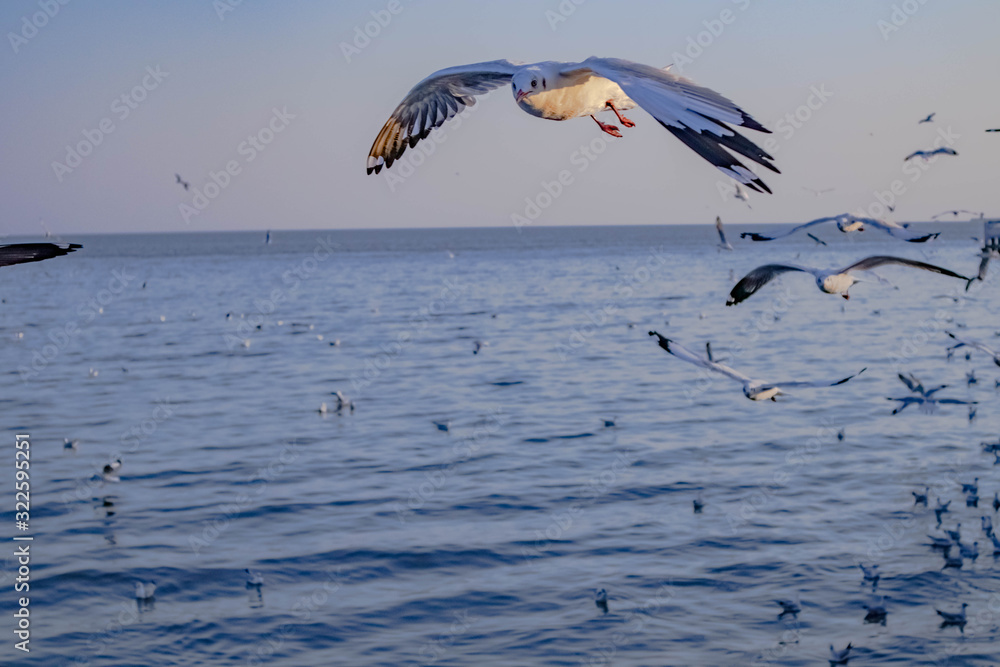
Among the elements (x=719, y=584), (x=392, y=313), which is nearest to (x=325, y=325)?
(x=392, y=313)

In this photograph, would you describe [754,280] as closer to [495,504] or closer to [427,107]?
[427,107]

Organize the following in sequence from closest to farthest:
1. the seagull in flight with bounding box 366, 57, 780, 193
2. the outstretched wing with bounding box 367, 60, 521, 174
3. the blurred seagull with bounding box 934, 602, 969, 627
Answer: the seagull in flight with bounding box 366, 57, 780, 193, the outstretched wing with bounding box 367, 60, 521, 174, the blurred seagull with bounding box 934, 602, 969, 627

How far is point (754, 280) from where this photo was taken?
23.6ft

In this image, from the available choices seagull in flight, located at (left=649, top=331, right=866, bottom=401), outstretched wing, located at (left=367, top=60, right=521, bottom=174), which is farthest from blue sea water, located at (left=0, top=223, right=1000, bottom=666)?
outstretched wing, located at (left=367, top=60, right=521, bottom=174)

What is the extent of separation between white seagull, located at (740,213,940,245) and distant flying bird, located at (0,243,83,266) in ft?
14.2

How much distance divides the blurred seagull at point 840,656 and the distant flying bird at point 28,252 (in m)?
8.31

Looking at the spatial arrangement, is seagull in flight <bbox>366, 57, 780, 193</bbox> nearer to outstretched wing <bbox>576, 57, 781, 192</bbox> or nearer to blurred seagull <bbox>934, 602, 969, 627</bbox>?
outstretched wing <bbox>576, 57, 781, 192</bbox>

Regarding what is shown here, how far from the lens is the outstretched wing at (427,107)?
6762 millimetres

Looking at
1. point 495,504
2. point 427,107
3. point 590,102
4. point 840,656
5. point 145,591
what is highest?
point 427,107

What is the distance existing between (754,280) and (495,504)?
7.19 meters

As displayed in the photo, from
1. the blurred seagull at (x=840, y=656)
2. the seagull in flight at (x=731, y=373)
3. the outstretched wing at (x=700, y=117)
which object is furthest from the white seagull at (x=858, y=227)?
the blurred seagull at (x=840, y=656)

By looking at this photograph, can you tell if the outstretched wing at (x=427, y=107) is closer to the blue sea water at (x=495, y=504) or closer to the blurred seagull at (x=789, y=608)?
the blue sea water at (x=495, y=504)

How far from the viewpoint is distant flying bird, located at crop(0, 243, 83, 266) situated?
8.63 ft

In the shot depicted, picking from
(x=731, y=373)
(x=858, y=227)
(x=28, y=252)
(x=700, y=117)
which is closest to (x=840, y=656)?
(x=731, y=373)
